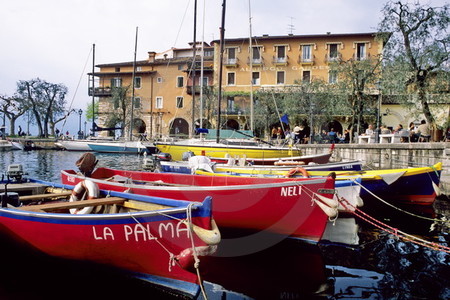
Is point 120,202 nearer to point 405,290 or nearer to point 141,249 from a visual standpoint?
point 141,249

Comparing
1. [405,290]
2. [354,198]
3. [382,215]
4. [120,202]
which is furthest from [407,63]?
[120,202]

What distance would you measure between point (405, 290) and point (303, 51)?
3710 centimetres

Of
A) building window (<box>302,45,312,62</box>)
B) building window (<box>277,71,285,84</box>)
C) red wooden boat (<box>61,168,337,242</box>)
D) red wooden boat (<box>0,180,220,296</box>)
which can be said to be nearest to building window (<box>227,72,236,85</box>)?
building window (<box>277,71,285,84</box>)

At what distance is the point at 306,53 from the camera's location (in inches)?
1553

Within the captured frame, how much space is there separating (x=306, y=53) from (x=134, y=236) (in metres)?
38.1

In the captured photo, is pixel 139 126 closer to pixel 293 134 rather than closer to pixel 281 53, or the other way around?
pixel 281 53

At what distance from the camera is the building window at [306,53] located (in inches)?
1547

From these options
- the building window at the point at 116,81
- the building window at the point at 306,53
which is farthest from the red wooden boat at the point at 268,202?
the building window at the point at 116,81

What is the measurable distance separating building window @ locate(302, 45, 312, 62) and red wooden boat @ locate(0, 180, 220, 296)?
37.1 metres

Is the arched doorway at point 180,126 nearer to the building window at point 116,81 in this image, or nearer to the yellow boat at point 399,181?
the building window at point 116,81

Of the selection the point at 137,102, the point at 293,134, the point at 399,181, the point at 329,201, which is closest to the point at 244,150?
the point at 293,134

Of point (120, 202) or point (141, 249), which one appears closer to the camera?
point (141, 249)

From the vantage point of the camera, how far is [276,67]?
4031 cm

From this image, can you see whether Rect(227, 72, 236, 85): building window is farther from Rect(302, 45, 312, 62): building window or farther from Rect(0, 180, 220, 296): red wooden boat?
Rect(0, 180, 220, 296): red wooden boat
